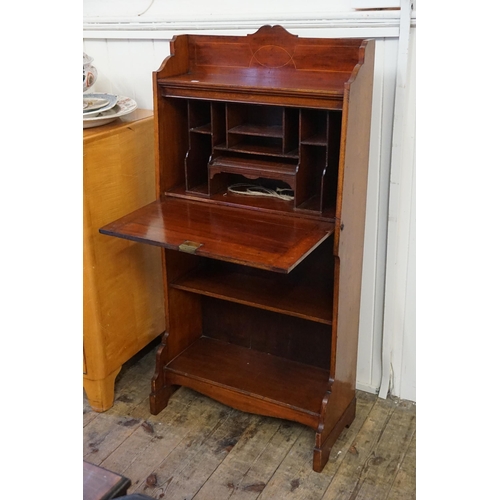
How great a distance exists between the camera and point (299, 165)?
6.37 ft

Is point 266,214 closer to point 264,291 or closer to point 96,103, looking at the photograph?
point 264,291

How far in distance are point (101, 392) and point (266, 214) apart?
1.01 metres

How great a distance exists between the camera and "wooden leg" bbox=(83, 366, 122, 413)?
236cm

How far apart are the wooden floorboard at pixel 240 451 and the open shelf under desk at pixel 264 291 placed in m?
0.50

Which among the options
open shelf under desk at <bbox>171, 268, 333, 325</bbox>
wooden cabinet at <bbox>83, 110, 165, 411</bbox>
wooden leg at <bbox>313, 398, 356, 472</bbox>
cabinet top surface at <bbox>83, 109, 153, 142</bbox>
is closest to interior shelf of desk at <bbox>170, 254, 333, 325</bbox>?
open shelf under desk at <bbox>171, 268, 333, 325</bbox>

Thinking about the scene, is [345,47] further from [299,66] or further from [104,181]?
[104,181]

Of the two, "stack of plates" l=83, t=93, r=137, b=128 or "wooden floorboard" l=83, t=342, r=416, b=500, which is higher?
"stack of plates" l=83, t=93, r=137, b=128

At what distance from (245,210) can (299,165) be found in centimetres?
25

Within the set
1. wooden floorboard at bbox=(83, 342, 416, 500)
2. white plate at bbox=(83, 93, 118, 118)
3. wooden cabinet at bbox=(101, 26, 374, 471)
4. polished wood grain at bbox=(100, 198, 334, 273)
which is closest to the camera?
polished wood grain at bbox=(100, 198, 334, 273)

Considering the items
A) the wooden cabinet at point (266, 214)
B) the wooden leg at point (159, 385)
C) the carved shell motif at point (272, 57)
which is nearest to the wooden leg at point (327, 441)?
the wooden cabinet at point (266, 214)

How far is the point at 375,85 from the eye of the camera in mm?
2102

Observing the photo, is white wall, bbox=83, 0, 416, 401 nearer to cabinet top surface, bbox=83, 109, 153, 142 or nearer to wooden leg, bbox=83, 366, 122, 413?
cabinet top surface, bbox=83, 109, 153, 142

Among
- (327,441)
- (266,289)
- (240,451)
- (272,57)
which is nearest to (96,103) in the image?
(272,57)
